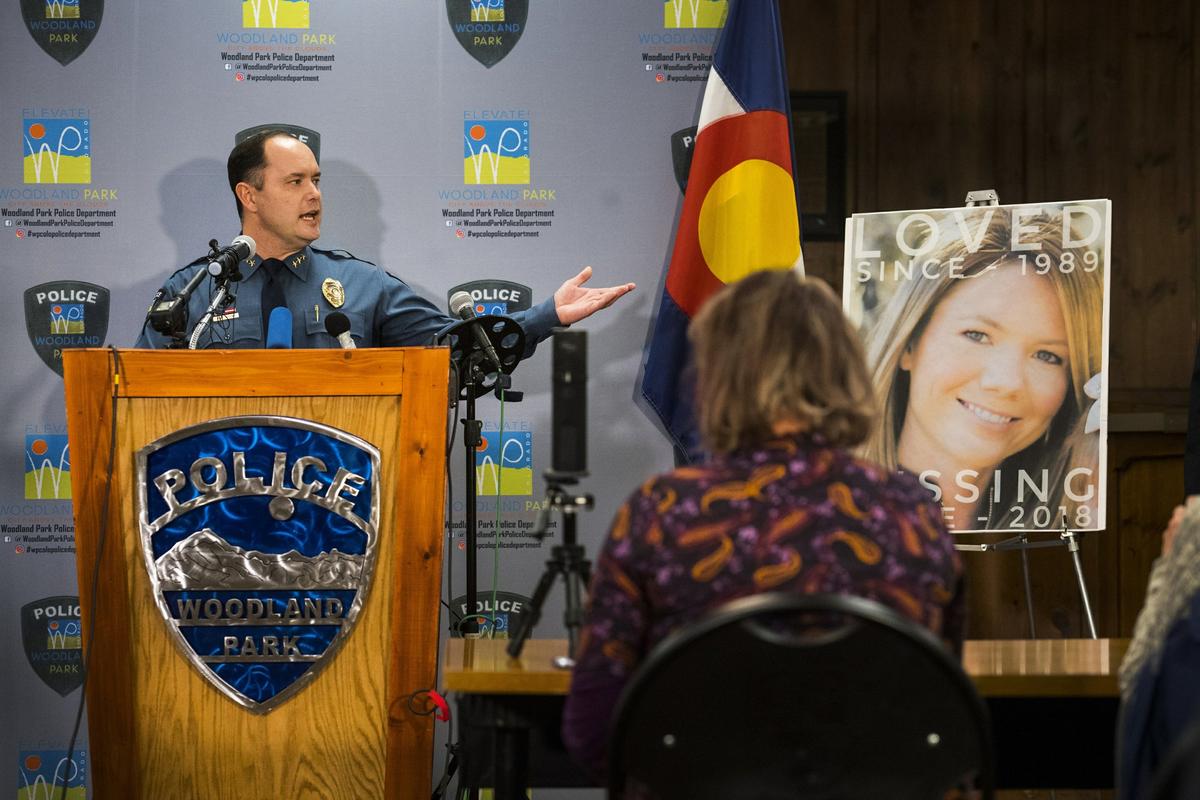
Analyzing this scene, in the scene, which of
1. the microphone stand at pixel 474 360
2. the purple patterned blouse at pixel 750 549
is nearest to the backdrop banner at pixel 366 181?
the microphone stand at pixel 474 360

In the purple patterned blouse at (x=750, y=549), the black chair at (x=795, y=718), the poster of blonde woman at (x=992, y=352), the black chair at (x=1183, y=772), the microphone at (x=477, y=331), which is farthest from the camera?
the poster of blonde woman at (x=992, y=352)

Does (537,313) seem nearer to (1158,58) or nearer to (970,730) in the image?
(970,730)

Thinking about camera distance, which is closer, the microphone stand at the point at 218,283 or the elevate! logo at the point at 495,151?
the microphone stand at the point at 218,283

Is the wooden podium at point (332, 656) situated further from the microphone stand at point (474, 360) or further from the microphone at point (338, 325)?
the microphone stand at point (474, 360)

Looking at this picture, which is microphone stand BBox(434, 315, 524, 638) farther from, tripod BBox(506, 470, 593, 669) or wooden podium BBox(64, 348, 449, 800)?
tripod BBox(506, 470, 593, 669)

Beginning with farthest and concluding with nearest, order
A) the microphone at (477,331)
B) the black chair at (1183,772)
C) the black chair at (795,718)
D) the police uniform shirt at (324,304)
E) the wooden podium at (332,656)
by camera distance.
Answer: the police uniform shirt at (324,304), the microphone at (477,331), the wooden podium at (332,656), the black chair at (795,718), the black chair at (1183,772)

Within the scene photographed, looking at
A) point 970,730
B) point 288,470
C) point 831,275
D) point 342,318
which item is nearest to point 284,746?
point 288,470

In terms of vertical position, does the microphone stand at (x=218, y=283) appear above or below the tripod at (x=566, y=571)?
above

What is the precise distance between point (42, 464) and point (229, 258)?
5.04 ft

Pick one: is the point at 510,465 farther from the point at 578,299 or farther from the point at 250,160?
the point at 250,160

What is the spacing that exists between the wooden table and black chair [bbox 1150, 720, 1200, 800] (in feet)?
2.73

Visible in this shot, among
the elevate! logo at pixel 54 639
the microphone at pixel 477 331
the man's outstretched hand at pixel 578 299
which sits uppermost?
the man's outstretched hand at pixel 578 299

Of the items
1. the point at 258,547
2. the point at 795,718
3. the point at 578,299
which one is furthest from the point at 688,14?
the point at 795,718

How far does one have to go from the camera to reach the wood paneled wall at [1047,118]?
14.4 ft
